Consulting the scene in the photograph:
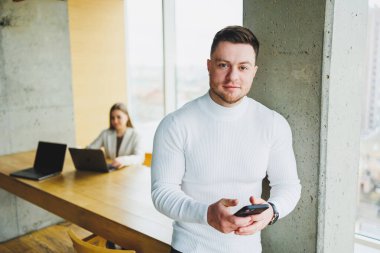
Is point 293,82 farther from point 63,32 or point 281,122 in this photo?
point 63,32

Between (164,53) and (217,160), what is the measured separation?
12.9 feet

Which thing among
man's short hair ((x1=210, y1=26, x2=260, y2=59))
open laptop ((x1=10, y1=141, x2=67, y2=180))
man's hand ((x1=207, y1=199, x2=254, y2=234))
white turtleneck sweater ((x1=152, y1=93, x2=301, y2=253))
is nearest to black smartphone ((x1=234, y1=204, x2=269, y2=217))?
man's hand ((x1=207, y1=199, x2=254, y2=234))

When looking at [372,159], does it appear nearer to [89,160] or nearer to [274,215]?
[274,215]

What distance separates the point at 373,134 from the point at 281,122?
4.60 feet

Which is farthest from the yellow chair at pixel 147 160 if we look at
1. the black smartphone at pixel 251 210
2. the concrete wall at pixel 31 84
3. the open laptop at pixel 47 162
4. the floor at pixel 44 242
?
the black smartphone at pixel 251 210

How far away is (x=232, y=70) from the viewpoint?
4.44 feet

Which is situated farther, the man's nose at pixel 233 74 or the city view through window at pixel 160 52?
the city view through window at pixel 160 52

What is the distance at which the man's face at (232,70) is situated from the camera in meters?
1.36

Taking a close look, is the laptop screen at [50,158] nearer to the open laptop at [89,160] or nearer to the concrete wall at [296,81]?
the open laptop at [89,160]

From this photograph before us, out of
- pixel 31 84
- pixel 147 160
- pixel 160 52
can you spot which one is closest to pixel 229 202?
pixel 147 160

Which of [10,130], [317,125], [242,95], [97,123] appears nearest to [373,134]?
[317,125]

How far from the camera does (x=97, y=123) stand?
202 inches

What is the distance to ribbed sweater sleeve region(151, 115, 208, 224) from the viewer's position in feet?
4.35

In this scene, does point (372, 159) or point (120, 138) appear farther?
point (120, 138)
